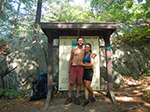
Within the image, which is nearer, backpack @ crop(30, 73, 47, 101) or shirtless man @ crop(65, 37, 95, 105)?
shirtless man @ crop(65, 37, 95, 105)

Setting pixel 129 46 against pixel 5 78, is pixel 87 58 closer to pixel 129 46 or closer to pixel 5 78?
pixel 5 78

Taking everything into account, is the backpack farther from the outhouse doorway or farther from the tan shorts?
→ the tan shorts

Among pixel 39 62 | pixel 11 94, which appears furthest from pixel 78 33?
pixel 11 94

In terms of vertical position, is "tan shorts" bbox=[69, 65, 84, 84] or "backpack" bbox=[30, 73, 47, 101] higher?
"tan shorts" bbox=[69, 65, 84, 84]

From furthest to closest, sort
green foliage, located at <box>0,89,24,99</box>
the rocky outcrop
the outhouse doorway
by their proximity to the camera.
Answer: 1. the rocky outcrop
2. green foliage, located at <box>0,89,24,99</box>
3. the outhouse doorway

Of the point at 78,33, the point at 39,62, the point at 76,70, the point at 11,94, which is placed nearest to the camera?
the point at 76,70

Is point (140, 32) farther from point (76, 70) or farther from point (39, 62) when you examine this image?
point (39, 62)

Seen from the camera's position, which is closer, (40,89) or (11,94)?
(40,89)

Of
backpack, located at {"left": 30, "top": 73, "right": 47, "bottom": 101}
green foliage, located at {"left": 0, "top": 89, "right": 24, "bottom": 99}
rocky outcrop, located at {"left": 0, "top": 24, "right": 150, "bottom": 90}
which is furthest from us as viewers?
rocky outcrop, located at {"left": 0, "top": 24, "right": 150, "bottom": 90}

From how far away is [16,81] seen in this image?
213 inches

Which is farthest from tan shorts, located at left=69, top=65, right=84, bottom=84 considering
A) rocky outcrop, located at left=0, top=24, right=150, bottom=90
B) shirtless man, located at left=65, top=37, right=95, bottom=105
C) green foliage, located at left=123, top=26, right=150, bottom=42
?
green foliage, located at left=123, top=26, right=150, bottom=42

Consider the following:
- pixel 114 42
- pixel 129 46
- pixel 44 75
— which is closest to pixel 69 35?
pixel 44 75

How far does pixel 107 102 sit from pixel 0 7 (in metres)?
12.4

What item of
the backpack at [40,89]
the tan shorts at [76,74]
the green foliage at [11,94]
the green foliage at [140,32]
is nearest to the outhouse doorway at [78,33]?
the backpack at [40,89]
